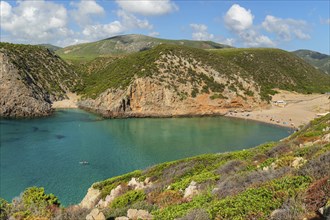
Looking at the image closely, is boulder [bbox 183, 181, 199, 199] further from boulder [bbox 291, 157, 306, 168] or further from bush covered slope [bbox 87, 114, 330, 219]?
boulder [bbox 291, 157, 306, 168]

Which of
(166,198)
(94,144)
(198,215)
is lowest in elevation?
(94,144)

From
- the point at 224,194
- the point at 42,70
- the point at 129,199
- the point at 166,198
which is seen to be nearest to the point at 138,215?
the point at 224,194

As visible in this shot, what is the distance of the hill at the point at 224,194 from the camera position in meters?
9.96

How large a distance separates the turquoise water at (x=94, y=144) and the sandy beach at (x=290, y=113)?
5757 millimetres

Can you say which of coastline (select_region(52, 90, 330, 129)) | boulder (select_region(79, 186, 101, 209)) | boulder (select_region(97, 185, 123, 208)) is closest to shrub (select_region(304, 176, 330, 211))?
boulder (select_region(97, 185, 123, 208))

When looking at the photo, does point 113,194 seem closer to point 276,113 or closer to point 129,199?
point 129,199

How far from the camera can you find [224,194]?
1445cm

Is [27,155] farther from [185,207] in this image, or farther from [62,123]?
[185,207]

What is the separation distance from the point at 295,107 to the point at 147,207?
96.8m

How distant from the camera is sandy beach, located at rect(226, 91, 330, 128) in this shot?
271 ft

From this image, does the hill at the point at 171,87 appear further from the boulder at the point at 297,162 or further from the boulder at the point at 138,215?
the boulder at the point at 138,215

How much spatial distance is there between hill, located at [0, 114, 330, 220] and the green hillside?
73.1m

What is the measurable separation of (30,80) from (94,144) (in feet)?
206

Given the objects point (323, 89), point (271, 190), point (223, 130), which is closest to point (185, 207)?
point (271, 190)
